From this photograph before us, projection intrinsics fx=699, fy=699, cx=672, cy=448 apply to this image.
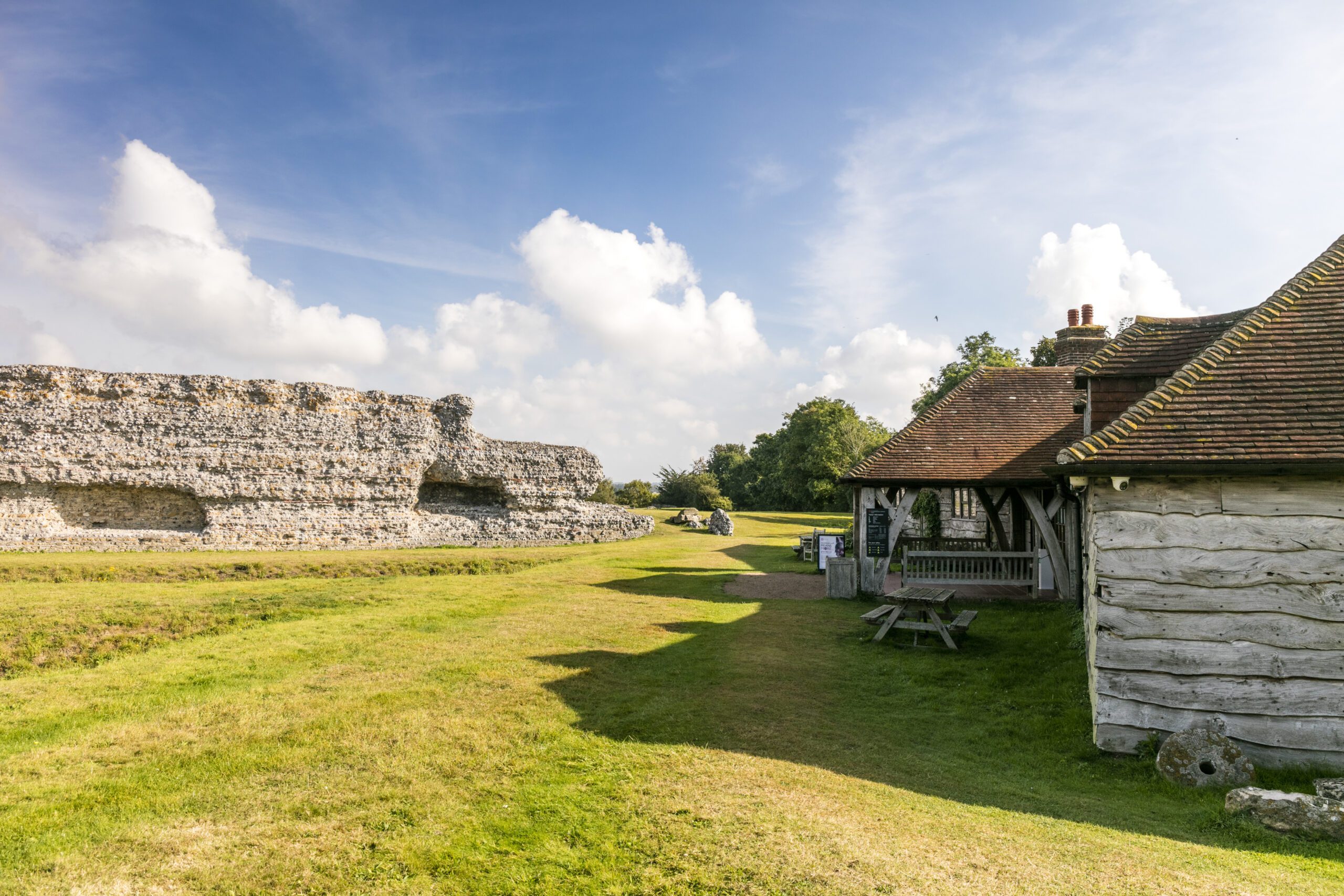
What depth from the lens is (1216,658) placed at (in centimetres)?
664

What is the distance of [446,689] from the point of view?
309 inches

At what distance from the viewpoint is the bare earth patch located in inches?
610

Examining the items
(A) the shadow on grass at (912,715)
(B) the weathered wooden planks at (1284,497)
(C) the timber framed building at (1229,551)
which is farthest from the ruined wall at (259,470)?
(B) the weathered wooden planks at (1284,497)

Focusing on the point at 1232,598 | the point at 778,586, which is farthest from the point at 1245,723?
the point at 778,586

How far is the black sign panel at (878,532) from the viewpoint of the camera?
591 inches

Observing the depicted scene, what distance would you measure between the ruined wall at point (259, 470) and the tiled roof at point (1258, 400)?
21.1 meters

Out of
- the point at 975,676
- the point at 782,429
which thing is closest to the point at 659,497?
the point at 782,429

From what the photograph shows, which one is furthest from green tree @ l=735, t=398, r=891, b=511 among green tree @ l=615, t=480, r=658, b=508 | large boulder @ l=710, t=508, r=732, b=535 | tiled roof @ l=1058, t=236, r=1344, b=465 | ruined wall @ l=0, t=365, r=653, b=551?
tiled roof @ l=1058, t=236, r=1344, b=465

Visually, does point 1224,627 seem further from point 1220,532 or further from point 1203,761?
point 1203,761

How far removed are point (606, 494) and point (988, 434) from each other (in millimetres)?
26403

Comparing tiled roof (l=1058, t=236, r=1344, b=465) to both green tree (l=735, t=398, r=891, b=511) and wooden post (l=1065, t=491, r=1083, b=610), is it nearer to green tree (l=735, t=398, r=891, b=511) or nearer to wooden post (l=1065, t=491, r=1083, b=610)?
wooden post (l=1065, t=491, r=1083, b=610)

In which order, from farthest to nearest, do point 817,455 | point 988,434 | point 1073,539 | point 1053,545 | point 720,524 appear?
point 817,455
point 720,524
point 988,434
point 1053,545
point 1073,539

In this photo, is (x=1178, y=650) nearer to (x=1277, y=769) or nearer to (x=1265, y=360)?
(x=1277, y=769)

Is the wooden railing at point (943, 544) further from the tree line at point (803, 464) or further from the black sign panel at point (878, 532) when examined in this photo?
the tree line at point (803, 464)
